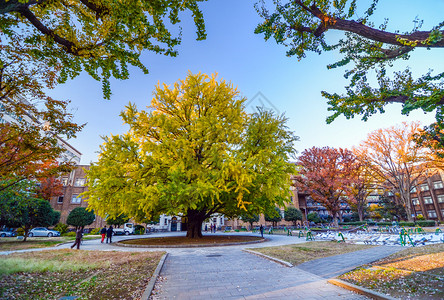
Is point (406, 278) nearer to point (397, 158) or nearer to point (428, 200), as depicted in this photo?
point (397, 158)

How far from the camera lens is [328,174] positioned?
27906 millimetres

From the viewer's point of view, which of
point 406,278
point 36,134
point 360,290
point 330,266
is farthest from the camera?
point 36,134

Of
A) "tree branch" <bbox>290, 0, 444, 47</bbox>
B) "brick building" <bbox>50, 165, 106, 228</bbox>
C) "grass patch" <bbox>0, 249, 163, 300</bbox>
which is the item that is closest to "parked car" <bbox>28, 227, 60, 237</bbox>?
"brick building" <bbox>50, 165, 106, 228</bbox>

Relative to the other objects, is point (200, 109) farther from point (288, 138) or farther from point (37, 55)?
point (37, 55)

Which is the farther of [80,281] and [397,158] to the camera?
[397,158]

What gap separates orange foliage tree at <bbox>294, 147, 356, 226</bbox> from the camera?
27.5 meters

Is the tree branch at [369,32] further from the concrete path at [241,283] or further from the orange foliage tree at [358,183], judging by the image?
the orange foliage tree at [358,183]

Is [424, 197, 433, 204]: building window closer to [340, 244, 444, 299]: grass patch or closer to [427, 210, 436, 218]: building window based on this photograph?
[427, 210, 436, 218]: building window

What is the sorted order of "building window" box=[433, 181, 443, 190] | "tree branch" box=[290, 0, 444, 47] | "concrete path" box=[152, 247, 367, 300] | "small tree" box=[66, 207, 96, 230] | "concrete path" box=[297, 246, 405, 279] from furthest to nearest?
"building window" box=[433, 181, 443, 190] < "small tree" box=[66, 207, 96, 230] < "concrete path" box=[297, 246, 405, 279] < "tree branch" box=[290, 0, 444, 47] < "concrete path" box=[152, 247, 367, 300]

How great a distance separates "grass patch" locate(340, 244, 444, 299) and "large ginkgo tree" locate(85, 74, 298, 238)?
6.99 m

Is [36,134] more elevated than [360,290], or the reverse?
[36,134]

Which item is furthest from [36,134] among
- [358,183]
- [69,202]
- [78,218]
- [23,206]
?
[69,202]

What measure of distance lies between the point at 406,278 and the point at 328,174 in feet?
80.1

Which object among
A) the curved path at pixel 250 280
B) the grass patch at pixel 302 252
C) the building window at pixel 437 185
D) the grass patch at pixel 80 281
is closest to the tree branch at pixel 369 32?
the curved path at pixel 250 280
